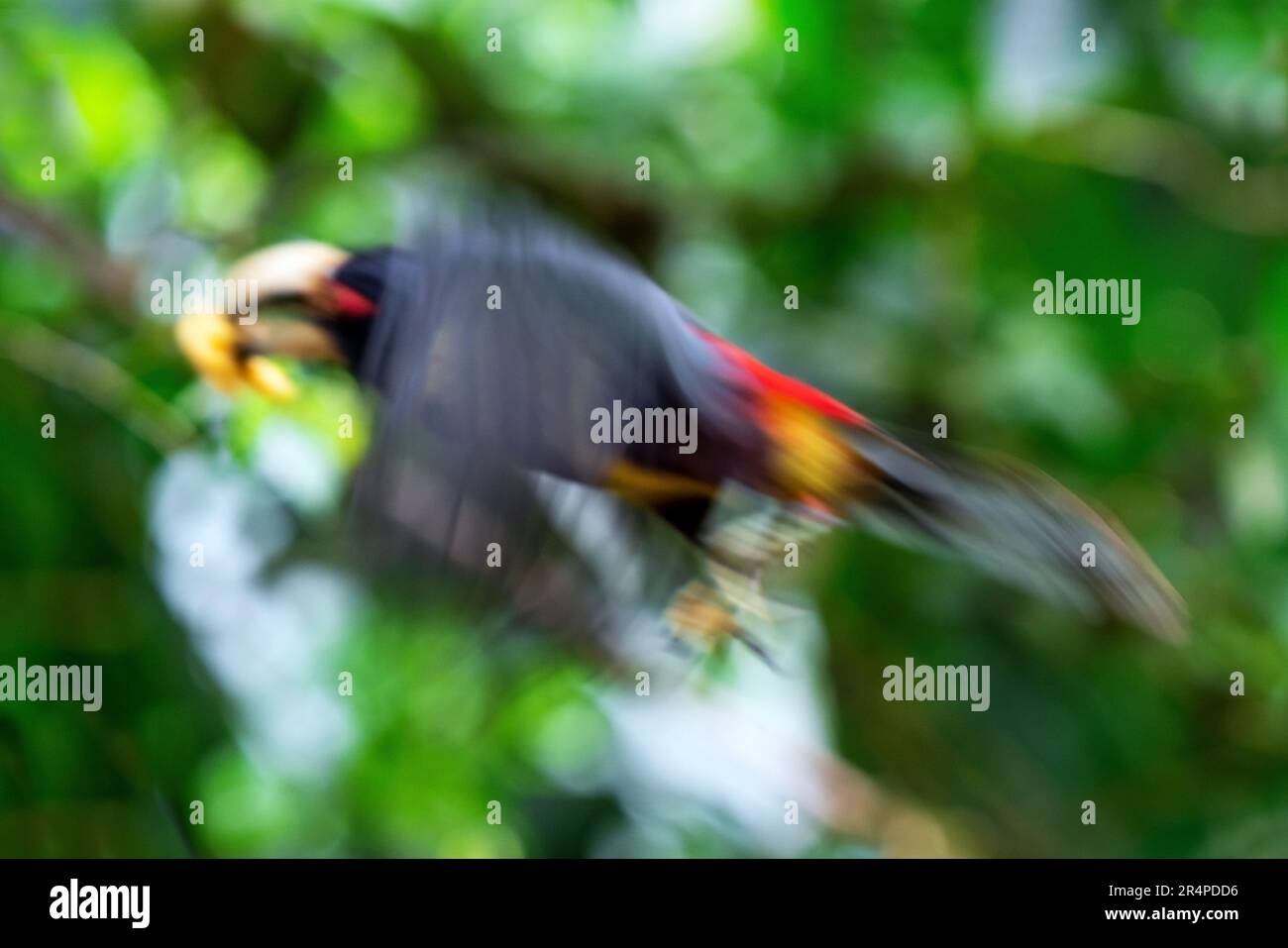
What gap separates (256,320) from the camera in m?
0.99

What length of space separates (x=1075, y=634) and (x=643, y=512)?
1.97ft

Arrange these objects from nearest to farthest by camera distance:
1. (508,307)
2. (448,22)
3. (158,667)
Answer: (508,307)
(158,667)
(448,22)

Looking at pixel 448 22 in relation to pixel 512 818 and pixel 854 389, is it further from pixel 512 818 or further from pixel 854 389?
pixel 512 818

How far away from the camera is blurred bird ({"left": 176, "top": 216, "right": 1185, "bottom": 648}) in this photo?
2.31 ft

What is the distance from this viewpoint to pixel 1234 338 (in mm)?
1273

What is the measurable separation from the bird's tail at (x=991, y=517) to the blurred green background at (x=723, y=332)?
0.26m

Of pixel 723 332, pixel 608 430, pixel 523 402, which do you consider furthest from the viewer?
pixel 723 332

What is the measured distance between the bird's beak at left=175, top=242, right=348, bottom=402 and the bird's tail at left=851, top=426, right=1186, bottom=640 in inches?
14.3

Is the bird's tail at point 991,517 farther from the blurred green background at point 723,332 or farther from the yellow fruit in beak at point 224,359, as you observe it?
the yellow fruit in beak at point 224,359

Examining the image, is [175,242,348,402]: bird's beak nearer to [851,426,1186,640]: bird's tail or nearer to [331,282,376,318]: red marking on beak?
[331,282,376,318]: red marking on beak

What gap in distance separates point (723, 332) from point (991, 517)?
387 mm

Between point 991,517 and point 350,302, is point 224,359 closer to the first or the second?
point 350,302

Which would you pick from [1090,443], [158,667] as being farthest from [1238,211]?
[158,667]

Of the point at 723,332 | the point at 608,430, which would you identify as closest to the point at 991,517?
the point at 608,430
